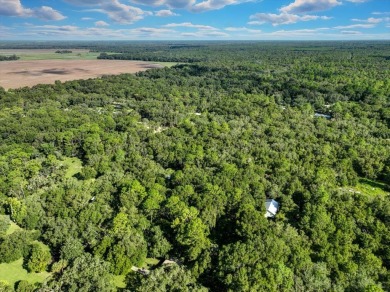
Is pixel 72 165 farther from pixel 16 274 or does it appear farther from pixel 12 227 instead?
pixel 16 274

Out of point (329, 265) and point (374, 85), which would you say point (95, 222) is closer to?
point (329, 265)

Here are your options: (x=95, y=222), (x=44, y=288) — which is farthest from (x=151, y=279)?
(x=95, y=222)

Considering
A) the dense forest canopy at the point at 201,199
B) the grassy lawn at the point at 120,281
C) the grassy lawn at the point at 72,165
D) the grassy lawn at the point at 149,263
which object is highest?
the dense forest canopy at the point at 201,199

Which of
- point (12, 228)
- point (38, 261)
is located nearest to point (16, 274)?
point (38, 261)

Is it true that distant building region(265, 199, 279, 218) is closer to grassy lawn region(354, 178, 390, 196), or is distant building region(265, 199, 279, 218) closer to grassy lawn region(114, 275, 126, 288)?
grassy lawn region(354, 178, 390, 196)

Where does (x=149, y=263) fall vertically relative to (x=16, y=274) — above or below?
below

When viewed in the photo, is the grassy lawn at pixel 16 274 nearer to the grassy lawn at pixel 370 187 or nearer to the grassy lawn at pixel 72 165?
the grassy lawn at pixel 72 165

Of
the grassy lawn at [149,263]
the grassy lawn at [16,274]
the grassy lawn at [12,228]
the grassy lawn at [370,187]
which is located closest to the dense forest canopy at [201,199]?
the grassy lawn at [370,187]

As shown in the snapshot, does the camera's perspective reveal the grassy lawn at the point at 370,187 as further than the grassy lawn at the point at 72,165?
No
